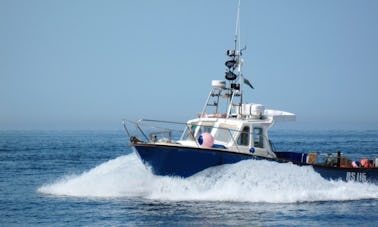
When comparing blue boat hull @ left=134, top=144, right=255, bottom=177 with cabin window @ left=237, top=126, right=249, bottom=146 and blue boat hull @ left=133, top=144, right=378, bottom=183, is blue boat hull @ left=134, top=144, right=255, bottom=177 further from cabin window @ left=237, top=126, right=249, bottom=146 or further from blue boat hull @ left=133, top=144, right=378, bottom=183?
cabin window @ left=237, top=126, right=249, bottom=146

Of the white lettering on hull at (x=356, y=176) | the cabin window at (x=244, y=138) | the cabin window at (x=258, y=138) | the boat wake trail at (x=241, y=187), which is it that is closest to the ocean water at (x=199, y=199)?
the boat wake trail at (x=241, y=187)

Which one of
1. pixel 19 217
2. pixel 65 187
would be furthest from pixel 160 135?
pixel 19 217

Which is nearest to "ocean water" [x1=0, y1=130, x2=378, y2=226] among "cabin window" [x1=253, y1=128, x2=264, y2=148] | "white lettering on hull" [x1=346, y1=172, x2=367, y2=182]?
"white lettering on hull" [x1=346, y1=172, x2=367, y2=182]

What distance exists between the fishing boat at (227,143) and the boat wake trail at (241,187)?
288 mm

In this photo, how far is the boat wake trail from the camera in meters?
20.7

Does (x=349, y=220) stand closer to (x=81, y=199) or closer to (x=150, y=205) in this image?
(x=150, y=205)

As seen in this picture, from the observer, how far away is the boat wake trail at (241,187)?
813 inches

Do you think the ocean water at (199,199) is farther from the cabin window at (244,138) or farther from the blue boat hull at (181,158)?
the cabin window at (244,138)

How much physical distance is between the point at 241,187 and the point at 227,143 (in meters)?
1.73

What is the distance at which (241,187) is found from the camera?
68.6 feet

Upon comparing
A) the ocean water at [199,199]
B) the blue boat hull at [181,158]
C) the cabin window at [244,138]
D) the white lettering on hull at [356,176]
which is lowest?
the ocean water at [199,199]

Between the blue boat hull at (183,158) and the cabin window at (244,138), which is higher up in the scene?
the cabin window at (244,138)

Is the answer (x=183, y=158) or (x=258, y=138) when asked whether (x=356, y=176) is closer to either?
(x=258, y=138)

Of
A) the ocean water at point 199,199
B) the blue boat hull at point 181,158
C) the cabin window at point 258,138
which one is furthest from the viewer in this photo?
the cabin window at point 258,138
